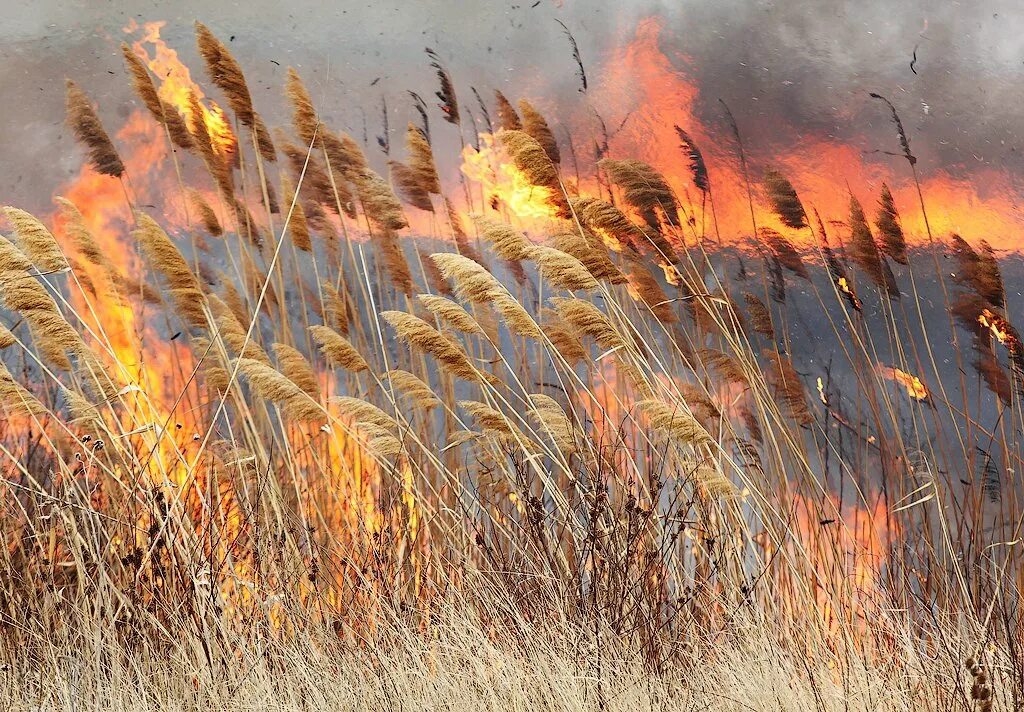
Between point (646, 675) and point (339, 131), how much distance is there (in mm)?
1930

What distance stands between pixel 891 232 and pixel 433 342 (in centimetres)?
143

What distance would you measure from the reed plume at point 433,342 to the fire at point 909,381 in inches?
48.5

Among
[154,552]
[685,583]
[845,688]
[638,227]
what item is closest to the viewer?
[845,688]

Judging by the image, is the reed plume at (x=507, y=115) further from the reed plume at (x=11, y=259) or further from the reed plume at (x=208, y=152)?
the reed plume at (x=11, y=259)

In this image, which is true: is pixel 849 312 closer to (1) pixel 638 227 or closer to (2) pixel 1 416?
(1) pixel 638 227

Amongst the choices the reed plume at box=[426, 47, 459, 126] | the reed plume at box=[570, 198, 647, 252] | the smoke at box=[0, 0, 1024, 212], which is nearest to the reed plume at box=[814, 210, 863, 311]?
the smoke at box=[0, 0, 1024, 212]

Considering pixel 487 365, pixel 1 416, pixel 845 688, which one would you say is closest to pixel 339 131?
pixel 487 365

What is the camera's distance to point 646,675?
2143mm

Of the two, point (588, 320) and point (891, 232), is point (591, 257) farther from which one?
point (891, 232)

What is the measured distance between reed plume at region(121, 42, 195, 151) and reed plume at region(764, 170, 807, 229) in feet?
5.69

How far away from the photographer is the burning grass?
7.34ft

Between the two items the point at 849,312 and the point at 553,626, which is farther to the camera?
the point at 849,312

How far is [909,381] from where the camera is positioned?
300 cm

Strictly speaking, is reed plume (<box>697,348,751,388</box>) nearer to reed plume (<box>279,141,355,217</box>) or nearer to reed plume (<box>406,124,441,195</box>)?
reed plume (<box>406,124,441,195</box>)
